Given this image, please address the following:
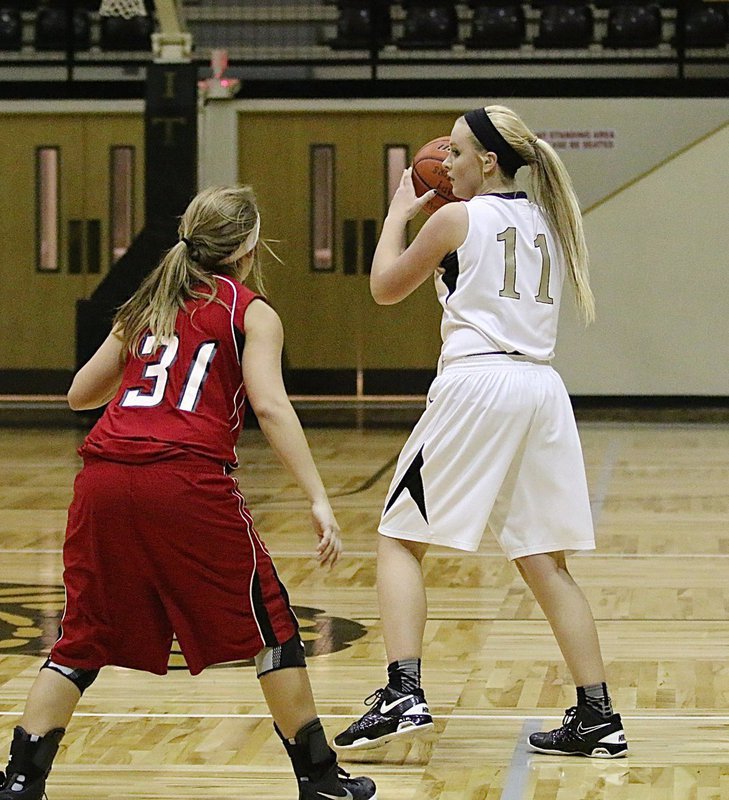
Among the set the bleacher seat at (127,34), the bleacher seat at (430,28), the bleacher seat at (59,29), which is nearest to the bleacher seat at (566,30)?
the bleacher seat at (430,28)

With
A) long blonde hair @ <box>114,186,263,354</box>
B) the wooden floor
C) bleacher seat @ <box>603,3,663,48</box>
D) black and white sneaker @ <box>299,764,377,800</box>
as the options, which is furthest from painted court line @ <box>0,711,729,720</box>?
bleacher seat @ <box>603,3,663,48</box>

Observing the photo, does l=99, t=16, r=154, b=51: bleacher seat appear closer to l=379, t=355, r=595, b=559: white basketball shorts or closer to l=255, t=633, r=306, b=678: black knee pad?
l=379, t=355, r=595, b=559: white basketball shorts

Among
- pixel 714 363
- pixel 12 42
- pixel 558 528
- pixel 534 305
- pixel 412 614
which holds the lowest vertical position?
pixel 714 363

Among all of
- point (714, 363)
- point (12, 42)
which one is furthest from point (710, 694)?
point (12, 42)

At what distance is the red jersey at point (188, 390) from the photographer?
8.81 ft

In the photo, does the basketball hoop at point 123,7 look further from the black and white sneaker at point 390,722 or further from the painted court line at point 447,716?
the black and white sneaker at point 390,722

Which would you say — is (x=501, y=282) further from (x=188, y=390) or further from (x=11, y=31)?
(x=11, y=31)

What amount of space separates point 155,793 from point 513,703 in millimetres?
1025

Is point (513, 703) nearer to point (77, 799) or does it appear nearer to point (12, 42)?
point (77, 799)

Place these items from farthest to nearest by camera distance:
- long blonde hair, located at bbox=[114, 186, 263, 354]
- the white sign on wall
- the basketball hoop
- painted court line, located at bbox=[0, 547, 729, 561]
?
1. the white sign on wall
2. the basketball hoop
3. painted court line, located at bbox=[0, 547, 729, 561]
4. long blonde hair, located at bbox=[114, 186, 263, 354]

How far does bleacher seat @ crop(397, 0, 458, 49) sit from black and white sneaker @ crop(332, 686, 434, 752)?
1139 centimetres

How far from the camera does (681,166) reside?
13.4m

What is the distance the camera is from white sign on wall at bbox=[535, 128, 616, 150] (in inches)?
530

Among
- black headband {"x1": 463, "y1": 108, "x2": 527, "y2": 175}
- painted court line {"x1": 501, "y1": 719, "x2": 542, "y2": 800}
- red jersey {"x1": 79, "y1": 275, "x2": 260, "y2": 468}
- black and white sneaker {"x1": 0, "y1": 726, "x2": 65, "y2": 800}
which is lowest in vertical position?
painted court line {"x1": 501, "y1": 719, "x2": 542, "y2": 800}
